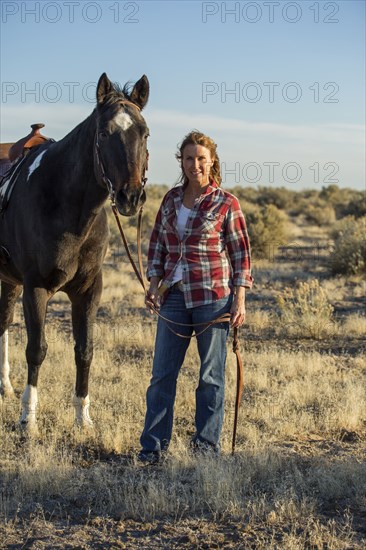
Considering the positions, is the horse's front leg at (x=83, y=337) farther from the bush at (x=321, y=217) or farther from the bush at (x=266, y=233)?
the bush at (x=321, y=217)

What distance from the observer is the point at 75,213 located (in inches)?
231

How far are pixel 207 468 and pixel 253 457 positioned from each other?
0.56 meters

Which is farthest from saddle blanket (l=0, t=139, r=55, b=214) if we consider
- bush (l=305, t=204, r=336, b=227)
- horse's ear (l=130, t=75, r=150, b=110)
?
bush (l=305, t=204, r=336, b=227)

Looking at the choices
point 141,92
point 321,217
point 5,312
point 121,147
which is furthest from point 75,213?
point 321,217

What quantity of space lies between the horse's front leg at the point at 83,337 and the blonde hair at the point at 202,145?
1490 millimetres

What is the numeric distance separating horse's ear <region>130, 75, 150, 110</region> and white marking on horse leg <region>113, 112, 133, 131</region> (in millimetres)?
390

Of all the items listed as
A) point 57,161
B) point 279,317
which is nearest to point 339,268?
point 279,317

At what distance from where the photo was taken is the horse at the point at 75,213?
17.0 feet

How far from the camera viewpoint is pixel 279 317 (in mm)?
11742

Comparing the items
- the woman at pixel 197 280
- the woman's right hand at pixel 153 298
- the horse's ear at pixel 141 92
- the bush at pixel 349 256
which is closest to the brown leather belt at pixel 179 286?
the woman at pixel 197 280

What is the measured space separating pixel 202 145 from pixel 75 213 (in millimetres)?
1308

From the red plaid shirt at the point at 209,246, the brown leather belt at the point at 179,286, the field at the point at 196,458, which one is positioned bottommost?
the field at the point at 196,458

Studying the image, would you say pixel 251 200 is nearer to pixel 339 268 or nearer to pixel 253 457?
pixel 339 268

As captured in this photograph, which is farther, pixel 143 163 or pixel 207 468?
pixel 143 163
